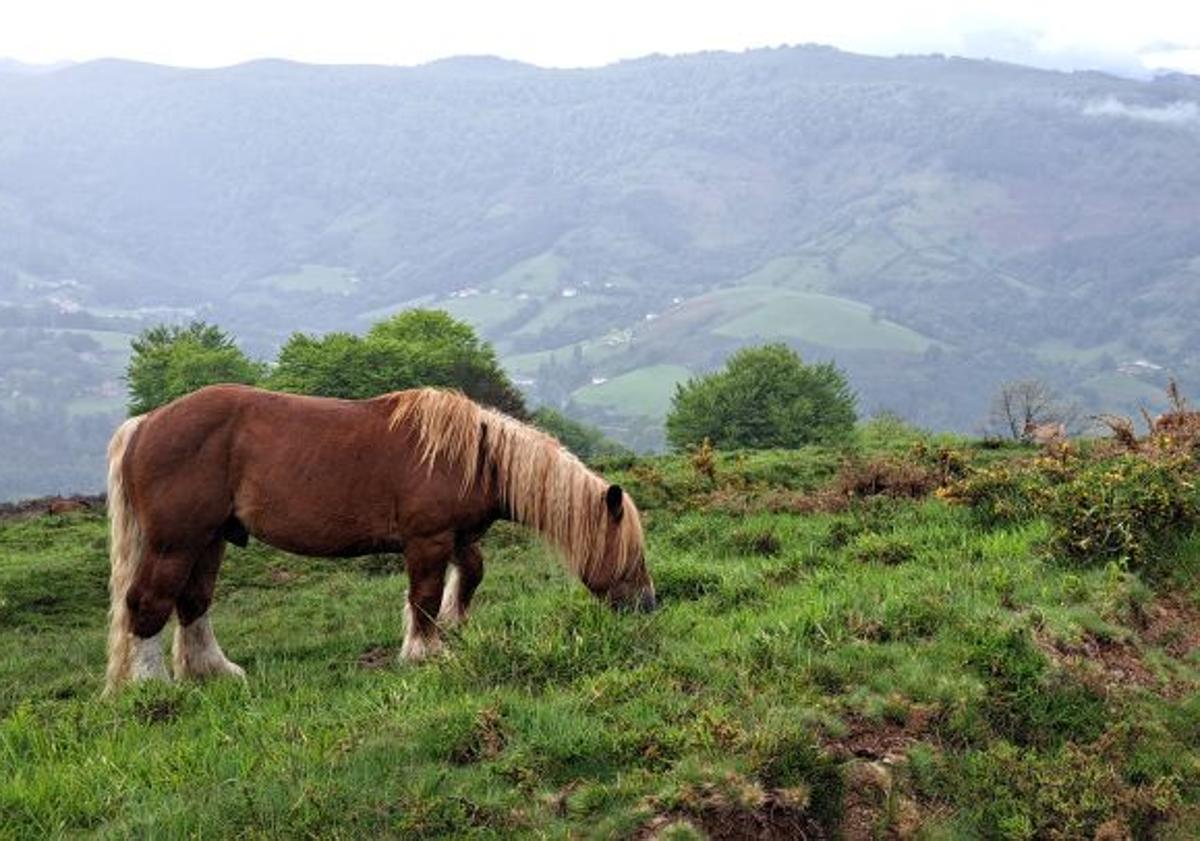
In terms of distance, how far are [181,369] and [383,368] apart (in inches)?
436

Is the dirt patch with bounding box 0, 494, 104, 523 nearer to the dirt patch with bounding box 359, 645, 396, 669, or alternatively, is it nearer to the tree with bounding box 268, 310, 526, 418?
the dirt patch with bounding box 359, 645, 396, 669

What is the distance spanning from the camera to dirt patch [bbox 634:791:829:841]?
638cm

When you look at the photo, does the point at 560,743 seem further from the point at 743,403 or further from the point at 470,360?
the point at 470,360

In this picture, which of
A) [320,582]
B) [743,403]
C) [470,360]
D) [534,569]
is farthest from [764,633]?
[470,360]

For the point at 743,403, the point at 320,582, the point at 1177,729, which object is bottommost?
the point at 743,403

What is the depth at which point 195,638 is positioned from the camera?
9.88 meters

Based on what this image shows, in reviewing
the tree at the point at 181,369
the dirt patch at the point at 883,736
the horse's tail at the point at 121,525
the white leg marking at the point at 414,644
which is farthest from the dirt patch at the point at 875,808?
the tree at the point at 181,369

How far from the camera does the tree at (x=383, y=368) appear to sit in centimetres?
5062

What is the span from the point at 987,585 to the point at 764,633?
8.02 feet

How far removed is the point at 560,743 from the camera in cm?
692

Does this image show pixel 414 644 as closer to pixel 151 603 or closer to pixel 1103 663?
pixel 151 603

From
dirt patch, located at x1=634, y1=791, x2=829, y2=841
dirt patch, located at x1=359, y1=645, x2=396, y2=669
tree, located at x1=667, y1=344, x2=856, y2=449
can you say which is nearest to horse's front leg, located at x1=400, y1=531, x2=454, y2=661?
dirt patch, located at x1=359, y1=645, x2=396, y2=669

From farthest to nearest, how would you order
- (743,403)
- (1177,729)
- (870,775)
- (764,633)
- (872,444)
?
1. (743,403)
2. (872,444)
3. (764,633)
4. (1177,729)
5. (870,775)

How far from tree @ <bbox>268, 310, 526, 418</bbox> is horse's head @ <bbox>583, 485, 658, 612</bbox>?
38.5 m
